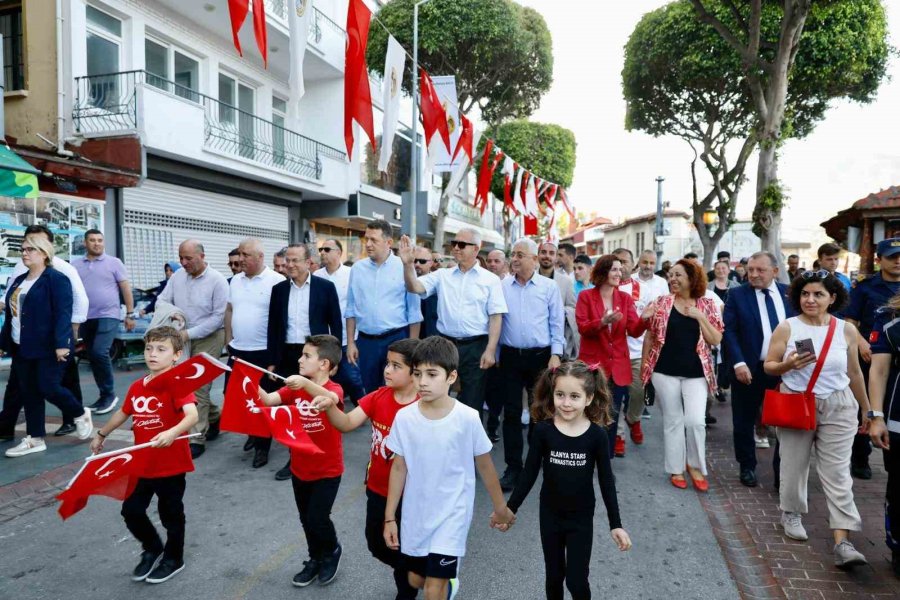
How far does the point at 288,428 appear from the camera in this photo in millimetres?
2967

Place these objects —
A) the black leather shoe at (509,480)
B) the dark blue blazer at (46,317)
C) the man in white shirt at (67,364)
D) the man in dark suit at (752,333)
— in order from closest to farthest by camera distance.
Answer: the black leather shoe at (509,480) → the man in dark suit at (752,333) → the dark blue blazer at (46,317) → the man in white shirt at (67,364)

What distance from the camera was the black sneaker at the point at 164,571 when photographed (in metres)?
3.28

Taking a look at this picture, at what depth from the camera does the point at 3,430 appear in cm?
561

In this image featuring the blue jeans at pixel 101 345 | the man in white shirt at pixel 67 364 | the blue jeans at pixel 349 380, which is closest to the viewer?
the man in white shirt at pixel 67 364

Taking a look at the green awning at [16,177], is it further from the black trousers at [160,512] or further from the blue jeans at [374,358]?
the black trousers at [160,512]

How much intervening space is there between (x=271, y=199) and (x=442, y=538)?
51.6 ft

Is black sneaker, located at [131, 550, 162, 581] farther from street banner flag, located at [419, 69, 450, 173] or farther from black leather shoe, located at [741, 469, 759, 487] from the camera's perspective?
street banner flag, located at [419, 69, 450, 173]

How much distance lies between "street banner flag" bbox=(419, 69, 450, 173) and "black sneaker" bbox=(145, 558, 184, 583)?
9.91 metres

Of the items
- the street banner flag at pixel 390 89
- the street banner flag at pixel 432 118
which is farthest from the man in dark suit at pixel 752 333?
the street banner flag at pixel 432 118

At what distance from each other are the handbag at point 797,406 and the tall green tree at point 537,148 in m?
28.0

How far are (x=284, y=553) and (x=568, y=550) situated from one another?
1871 mm

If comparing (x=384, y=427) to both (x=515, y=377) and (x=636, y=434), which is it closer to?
(x=515, y=377)

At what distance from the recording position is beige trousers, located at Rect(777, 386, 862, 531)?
146 inches

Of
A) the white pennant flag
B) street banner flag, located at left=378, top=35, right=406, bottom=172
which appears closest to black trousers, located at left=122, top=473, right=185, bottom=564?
the white pennant flag
